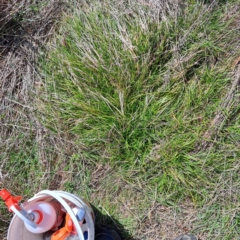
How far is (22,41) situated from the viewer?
5.67ft

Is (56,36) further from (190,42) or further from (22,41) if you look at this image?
(190,42)

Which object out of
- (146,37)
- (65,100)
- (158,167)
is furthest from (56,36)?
(158,167)

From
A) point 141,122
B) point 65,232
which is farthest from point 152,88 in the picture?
point 65,232

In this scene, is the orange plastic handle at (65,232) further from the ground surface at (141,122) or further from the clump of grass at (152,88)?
the clump of grass at (152,88)

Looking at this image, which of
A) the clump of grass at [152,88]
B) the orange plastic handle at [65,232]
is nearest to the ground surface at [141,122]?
the clump of grass at [152,88]

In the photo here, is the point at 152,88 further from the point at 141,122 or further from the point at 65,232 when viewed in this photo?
the point at 65,232

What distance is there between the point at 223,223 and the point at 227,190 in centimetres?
15

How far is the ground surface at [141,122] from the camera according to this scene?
1.58 meters

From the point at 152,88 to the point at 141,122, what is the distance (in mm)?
166

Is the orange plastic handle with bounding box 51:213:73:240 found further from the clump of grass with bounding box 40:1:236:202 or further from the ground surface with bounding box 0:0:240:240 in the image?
the clump of grass with bounding box 40:1:236:202

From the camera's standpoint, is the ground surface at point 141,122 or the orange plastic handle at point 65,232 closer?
the orange plastic handle at point 65,232

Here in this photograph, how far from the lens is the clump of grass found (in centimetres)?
158

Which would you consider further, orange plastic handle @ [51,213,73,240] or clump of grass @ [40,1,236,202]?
clump of grass @ [40,1,236,202]

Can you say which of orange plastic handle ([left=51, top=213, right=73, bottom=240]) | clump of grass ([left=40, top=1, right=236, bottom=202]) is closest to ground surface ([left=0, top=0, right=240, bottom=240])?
clump of grass ([left=40, top=1, right=236, bottom=202])
